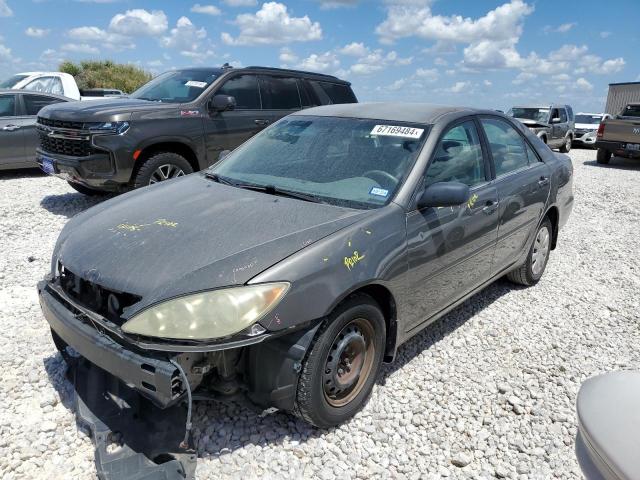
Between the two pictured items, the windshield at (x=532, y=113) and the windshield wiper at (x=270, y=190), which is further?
the windshield at (x=532, y=113)

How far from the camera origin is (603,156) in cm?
1517

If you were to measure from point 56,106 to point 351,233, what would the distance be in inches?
221

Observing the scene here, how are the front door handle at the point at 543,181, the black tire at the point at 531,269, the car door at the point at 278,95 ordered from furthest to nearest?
the car door at the point at 278,95, the black tire at the point at 531,269, the front door handle at the point at 543,181

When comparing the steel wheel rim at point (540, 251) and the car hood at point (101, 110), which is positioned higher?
the car hood at point (101, 110)

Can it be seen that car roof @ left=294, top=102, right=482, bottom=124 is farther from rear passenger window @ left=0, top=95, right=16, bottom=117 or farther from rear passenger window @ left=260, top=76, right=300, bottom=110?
rear passenger window @ left=0, top=95, right=16, bottom=117

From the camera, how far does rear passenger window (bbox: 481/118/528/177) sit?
3.97 metres

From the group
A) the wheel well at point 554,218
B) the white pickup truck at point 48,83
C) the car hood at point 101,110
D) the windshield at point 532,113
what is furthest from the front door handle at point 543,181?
the windshield at point 532,113

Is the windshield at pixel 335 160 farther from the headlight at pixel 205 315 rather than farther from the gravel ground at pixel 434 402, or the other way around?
the gravel ground at pixel 434 402

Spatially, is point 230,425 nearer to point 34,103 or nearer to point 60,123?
point 60,123

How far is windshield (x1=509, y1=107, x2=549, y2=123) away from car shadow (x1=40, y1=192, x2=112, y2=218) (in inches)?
552

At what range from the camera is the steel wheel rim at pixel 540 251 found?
4754 mm

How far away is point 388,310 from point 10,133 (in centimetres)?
802

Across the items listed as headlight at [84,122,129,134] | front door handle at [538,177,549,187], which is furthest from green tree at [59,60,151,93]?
front door handle at [538,177,549,187]

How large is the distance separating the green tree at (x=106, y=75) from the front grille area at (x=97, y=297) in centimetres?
3016
